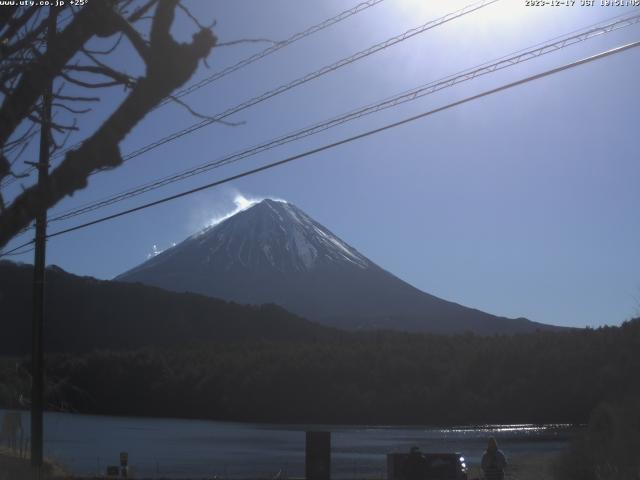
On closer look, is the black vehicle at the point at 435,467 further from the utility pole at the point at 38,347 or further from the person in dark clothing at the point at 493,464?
the utility pole at the point at 38,347

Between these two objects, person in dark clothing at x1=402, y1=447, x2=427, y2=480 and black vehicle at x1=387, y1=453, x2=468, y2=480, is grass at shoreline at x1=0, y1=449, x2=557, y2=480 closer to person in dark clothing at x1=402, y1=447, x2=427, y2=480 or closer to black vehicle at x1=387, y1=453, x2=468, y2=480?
black vehicle at x1=387, y1=453, x2=468, y2=480

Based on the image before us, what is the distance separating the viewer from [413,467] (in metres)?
16.4

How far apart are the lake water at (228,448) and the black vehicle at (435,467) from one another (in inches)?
220

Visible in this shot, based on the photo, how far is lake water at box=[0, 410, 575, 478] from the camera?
25.5 metres

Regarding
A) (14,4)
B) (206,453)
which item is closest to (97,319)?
(206,453)

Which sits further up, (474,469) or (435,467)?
(435,467)

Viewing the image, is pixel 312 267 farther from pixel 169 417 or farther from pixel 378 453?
pixel 378 453

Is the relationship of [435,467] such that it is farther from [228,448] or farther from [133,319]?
[133,319]

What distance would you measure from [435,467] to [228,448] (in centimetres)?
1968

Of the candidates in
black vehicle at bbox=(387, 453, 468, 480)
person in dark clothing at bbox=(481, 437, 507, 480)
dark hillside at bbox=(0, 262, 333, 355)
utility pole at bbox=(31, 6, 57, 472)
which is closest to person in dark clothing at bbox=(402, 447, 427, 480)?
black vehicle at bbox=(387, 453, 468, 480)

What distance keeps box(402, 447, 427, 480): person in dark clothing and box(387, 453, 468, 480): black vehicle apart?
0.04 m

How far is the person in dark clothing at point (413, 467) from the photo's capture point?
16.3m

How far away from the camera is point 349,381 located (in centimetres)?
6469

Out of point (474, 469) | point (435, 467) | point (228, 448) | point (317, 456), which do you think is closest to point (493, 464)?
point (435, 467)
